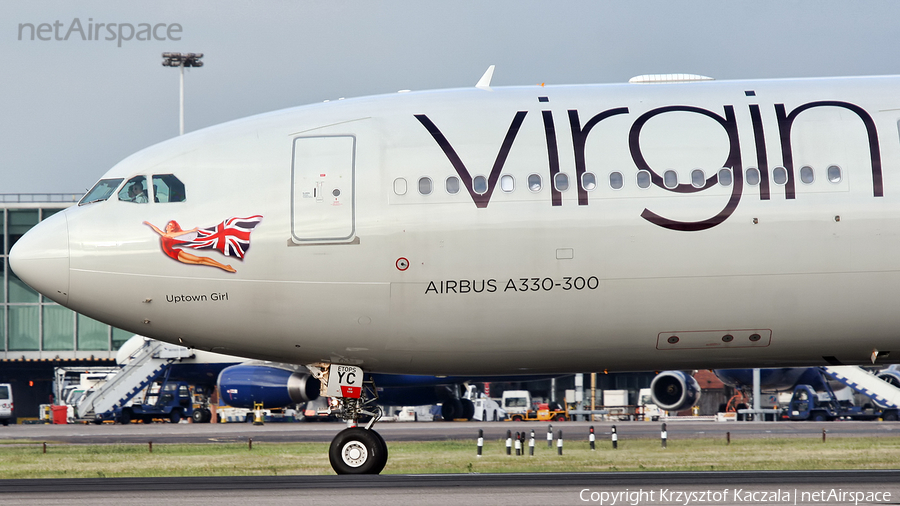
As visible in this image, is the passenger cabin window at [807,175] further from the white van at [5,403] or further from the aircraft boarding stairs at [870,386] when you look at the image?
the white van at [5,403]

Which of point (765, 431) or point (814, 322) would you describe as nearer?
point (814, 322)

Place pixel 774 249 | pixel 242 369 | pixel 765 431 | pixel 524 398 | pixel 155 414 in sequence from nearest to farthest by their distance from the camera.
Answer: pixel 774 249 < pixel 765 431 < pixel 242 369 < pixel 155 414 < pixel 524 398

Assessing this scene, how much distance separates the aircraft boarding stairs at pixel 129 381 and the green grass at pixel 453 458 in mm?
20372

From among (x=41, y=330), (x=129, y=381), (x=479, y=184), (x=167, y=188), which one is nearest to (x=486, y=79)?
(x=479, y=184)

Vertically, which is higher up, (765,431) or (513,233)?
(513,233)

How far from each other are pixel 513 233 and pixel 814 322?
4.06 meters

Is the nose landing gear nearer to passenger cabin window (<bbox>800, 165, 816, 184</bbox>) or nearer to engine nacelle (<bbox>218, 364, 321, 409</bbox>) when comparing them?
passenger cabin window (<bbox>800, 165, 816, 184</bbox>)

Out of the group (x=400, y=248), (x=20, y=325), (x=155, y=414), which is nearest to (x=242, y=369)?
(x=155, y=414)

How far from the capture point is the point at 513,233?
1212 centimetres

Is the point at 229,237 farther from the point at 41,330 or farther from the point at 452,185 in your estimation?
the point at 41,330

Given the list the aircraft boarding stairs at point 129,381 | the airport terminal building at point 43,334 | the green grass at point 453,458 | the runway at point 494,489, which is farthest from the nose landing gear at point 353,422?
the airport terminal building at point 43,334

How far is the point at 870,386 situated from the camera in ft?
135

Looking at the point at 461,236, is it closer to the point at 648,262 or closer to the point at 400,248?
the point at 400,248

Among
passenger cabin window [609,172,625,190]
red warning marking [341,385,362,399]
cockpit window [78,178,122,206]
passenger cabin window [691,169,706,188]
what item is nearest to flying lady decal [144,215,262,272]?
cockpit window [78,178,122,206]
